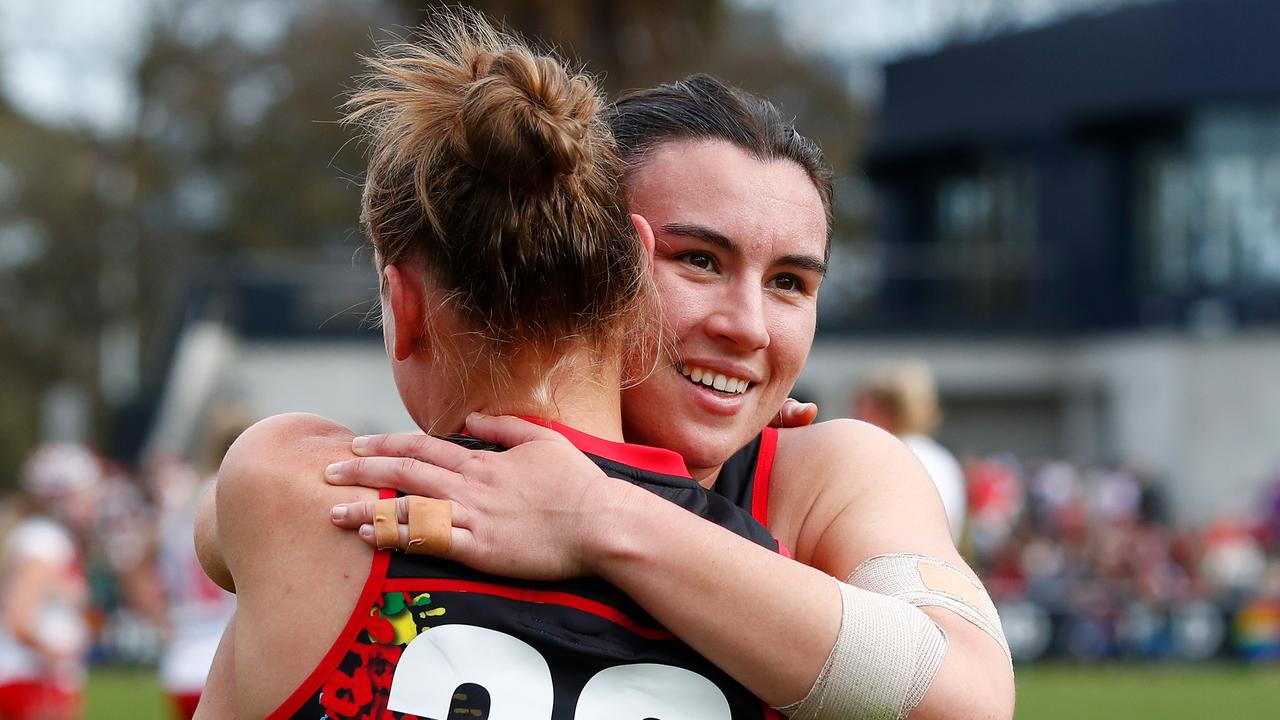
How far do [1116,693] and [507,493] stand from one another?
13037mm

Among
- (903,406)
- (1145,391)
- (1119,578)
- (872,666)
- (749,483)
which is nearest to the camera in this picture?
(872,666)

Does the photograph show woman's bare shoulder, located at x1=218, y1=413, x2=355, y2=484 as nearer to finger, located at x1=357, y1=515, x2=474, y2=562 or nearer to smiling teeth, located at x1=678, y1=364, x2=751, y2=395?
finger, located at x1=357, y1=515, x2=474, y2=562

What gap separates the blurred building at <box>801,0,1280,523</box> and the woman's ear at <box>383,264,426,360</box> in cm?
2186

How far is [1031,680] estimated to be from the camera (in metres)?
15.4

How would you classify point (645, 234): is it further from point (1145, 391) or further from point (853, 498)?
point (1145, 391)

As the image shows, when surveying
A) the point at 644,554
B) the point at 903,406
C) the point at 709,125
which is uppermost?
the point at 709,125

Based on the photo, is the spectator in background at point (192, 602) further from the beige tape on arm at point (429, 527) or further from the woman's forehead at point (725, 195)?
the beige tape on arm at point (429, 527)

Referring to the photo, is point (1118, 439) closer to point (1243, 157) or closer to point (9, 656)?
point (1243, 157)

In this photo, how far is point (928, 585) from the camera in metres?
2.31

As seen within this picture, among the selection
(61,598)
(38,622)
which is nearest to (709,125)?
(38,622)

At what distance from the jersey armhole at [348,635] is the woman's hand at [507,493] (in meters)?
0.04

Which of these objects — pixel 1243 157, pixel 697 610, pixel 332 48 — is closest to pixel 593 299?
pixel 697 610

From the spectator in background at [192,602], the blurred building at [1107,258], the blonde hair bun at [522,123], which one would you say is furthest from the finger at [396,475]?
the blurred building at [1107,258]

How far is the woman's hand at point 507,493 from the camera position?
2053 mm
